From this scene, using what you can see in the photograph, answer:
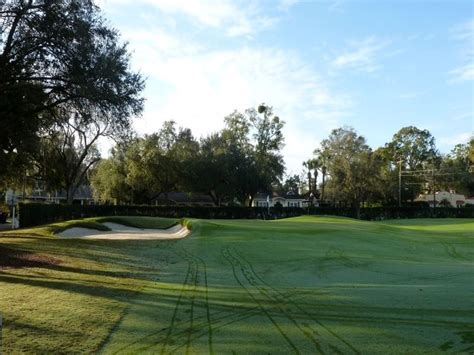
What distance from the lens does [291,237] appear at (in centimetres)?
2427

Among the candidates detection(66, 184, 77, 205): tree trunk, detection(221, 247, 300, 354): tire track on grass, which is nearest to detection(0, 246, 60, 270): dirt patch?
detection(221, 247, 300, 354): tire track on grass

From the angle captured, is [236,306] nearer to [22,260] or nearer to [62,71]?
[22,260]

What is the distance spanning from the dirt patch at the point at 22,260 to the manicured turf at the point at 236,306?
15.0 inches

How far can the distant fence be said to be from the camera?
43931mm

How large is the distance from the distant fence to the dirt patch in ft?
90.4

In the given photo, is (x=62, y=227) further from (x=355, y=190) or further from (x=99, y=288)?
(x=355, y=190)

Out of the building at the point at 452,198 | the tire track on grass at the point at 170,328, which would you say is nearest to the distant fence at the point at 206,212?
the building at the point at 452,198

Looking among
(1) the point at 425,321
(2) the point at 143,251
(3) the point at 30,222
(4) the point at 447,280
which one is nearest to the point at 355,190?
(3) the point at 30,222

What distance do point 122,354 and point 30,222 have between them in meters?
41.7

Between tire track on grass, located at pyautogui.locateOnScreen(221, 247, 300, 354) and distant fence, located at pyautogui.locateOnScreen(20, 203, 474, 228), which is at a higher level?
distant fence, located at pyautogui.locateOnScreen(20, 203, 474, 228)

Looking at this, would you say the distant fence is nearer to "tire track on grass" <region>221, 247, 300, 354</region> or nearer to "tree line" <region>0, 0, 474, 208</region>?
"tree line" <region>0, 0, 474, 208</region>

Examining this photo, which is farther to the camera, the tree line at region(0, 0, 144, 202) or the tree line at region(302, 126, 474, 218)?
the tree line at region(302, 126, 474, 218)

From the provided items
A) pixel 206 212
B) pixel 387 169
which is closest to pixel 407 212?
pixel 387 169

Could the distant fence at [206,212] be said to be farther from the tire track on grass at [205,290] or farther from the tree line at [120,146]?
the tire track on grass at [205,290]
